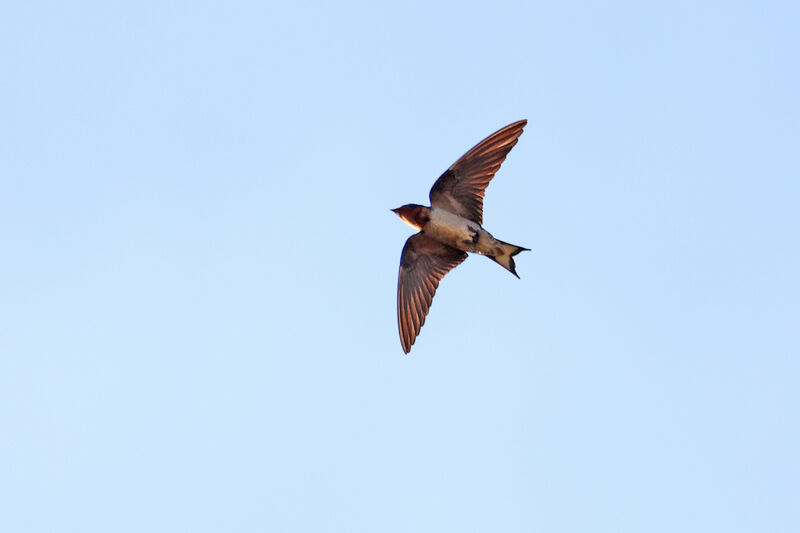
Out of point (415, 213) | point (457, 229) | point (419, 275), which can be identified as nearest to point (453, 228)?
point (457, 229)

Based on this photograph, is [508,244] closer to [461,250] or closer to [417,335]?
[461,250]

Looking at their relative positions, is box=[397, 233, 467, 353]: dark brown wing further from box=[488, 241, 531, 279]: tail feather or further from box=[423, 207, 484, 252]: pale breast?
box=[488, 241, 531, 279]: tail feather

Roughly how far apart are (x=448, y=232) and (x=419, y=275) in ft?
1.94

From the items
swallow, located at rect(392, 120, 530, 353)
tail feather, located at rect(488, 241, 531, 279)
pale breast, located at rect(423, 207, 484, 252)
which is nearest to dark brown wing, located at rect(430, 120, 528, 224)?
swallow, located at rect(392, 120, 530, 353)

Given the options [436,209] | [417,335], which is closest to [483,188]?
[436,209]

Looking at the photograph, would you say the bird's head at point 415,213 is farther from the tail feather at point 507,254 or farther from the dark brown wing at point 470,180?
the tail feather at point 507,254

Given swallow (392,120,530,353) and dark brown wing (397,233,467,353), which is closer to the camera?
swallow (392,120,530,353)

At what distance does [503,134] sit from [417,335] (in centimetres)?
196

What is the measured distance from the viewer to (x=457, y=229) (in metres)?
9.52

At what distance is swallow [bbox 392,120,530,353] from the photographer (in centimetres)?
952

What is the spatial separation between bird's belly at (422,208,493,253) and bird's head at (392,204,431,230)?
45 mm

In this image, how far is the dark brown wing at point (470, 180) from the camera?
9.63 metres

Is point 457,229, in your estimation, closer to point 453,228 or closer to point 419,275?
point 453,228

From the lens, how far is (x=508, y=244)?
9.46 meters
